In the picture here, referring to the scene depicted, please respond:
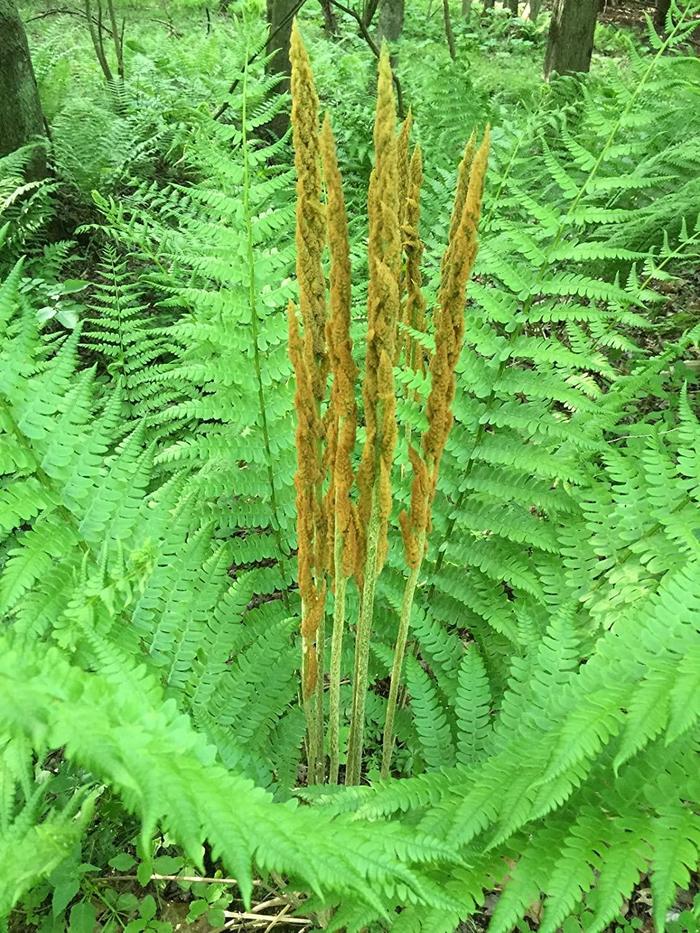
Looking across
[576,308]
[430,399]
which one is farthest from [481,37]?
[430,399]

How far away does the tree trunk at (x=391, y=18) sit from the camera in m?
6.30

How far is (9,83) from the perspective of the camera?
3.34 m

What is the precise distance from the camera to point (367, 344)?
0.92m

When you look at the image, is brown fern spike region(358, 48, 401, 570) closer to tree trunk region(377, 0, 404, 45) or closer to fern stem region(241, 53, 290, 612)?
fern stem region(241, 53, 290, 612)

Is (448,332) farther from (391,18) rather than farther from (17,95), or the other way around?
(391,18)

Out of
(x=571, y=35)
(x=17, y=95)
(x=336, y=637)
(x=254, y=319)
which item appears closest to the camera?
(x=336, y=637)

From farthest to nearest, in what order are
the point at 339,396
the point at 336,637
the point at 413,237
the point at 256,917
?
the point at 256,917
the point at 336,637
the point at 413,237
the point at 339,396

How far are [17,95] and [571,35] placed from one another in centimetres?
330

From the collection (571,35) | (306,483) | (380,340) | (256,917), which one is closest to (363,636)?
(306,483)

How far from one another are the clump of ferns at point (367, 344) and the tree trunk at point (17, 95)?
10.1ft

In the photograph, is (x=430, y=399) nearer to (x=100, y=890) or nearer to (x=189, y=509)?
(x=189, y=509)

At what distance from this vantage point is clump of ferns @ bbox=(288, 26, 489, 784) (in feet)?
2.81

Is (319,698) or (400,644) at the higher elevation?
(400,644)

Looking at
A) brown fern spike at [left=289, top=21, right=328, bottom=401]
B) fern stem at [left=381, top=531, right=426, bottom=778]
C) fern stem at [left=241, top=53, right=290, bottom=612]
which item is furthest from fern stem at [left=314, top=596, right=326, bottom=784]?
brown fern spike at [left=289, top=21, right=328, bottom=401]
